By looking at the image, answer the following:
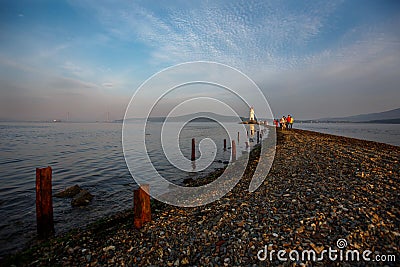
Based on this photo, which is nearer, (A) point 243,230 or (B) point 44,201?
(A) point 243,230

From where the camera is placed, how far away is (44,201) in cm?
705

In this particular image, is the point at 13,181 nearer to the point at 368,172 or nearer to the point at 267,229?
the point at 267,229

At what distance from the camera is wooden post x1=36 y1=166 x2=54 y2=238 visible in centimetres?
693

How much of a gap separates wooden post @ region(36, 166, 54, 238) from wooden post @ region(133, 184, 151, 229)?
10.1ft

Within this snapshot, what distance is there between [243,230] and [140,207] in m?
3.15

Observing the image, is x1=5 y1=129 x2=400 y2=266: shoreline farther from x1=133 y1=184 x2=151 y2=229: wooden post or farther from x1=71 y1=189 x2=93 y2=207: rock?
x1=71 y1=189 x2=93 y2=207: rock

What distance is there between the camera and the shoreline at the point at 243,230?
4.82 metres

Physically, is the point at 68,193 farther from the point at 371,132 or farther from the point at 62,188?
the point at 371,132

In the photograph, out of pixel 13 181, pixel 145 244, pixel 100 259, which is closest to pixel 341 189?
pixel 145 244

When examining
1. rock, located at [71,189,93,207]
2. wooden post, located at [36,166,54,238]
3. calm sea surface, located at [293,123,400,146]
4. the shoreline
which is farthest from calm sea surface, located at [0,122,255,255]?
calm sea surface, located at [293,123,400,146]

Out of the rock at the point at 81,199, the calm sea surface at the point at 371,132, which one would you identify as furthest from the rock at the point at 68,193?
the calm sea surface at the point at 371,132

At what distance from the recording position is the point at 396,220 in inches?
214

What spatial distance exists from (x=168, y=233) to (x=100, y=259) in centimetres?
174

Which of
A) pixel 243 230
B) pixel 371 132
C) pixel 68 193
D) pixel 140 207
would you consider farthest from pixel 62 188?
pixel 371 132
